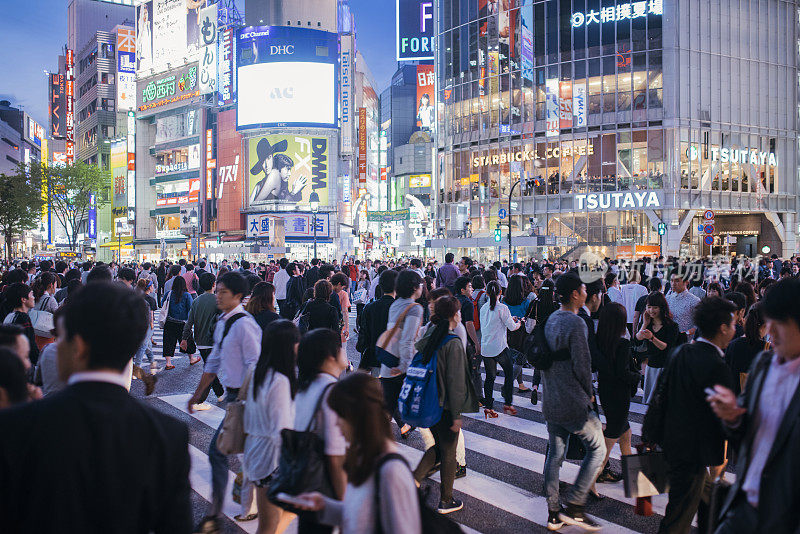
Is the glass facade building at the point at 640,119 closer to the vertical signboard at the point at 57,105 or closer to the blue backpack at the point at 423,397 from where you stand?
the blue backpack at the point at 423,397

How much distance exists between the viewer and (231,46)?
63.8 metres

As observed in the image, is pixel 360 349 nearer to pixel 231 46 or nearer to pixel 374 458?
pixel 374 458

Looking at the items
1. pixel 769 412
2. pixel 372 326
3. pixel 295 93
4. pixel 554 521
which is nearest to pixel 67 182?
pixel 295 93

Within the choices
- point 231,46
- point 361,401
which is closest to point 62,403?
point 361,401

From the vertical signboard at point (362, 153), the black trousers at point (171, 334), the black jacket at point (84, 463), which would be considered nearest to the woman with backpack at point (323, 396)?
the black jacket at point (84, 463)

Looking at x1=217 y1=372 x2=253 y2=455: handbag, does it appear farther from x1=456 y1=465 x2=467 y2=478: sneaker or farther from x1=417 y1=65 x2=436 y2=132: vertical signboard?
x1=417 y1=65 x2=436 y2=132: vertical signboard

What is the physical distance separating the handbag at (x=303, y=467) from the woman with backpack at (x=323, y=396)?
0.03 meters

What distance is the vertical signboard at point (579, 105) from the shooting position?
155 feet

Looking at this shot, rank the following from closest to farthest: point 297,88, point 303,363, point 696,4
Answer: point 303,363, point 696,4, point 297,88

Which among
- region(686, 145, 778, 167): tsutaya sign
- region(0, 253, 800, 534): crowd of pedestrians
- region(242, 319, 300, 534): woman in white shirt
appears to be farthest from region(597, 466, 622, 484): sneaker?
region(686, 145, 778, 167): tsutaya sign

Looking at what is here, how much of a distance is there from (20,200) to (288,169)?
22792 mm

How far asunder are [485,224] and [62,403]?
49.9 metres

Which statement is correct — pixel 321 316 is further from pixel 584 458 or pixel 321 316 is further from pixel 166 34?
pixel 166 34

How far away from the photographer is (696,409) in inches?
157
